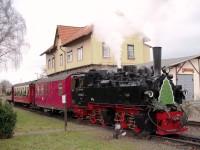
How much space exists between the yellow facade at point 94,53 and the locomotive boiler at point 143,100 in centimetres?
1886

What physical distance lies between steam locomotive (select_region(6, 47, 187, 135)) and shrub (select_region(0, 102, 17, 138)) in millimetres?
4265

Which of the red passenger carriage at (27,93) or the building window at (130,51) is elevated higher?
the building window at (130,51)

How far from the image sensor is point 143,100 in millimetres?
15070

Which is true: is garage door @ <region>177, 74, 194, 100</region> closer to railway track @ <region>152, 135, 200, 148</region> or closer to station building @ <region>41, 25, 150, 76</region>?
station building @ <region>41, 25, 150, 76</region>

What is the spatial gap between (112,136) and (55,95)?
1081 cm

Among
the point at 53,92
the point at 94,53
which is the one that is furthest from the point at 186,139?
Result: the point at 94,53

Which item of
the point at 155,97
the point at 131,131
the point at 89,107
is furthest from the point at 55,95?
the point at 155,97

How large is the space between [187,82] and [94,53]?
935 cm

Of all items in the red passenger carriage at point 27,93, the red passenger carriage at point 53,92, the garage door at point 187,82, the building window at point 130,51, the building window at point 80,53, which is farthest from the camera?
the building window at point 130,51

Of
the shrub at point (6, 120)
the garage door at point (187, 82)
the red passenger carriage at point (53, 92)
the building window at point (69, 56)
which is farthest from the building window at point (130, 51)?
the shrub at point (6, 120)

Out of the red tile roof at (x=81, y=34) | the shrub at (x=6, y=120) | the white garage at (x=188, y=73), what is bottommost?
the shrub at (x=6, y=120)

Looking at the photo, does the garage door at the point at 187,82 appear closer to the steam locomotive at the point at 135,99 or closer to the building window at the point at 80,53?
the building window at the point at 80,53

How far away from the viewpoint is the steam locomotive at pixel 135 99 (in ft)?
48.9

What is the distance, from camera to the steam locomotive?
48.9 feet
